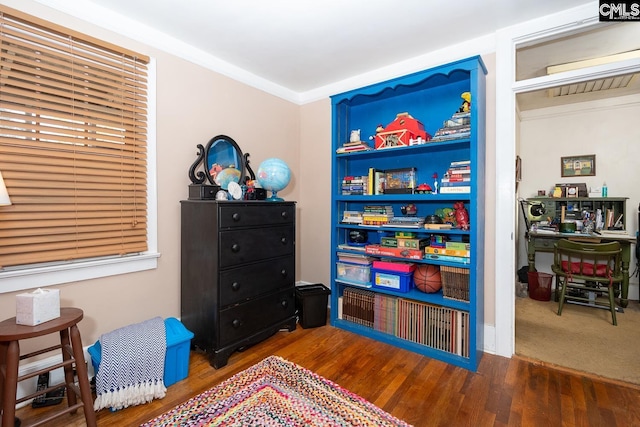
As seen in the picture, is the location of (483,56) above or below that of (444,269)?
above

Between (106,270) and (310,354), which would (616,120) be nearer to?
(310,354)

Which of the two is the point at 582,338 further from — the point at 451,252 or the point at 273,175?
the point at 273,175

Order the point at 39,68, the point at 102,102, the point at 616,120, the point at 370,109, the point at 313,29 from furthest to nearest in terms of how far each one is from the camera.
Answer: the point at 616,120
the point at 370,109
the point at 313,29
the point at 102,102
the point at 39,68

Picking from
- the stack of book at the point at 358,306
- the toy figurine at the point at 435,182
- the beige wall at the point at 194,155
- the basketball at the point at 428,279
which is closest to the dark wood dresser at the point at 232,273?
the beige wall at the point at 194,155

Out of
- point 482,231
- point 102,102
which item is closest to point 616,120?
point 482,231

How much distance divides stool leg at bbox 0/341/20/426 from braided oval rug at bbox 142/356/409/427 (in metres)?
0.55

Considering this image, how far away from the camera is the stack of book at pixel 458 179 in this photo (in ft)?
7.14

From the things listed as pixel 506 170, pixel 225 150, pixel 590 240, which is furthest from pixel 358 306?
pixel 590 240

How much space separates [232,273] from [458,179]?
1820 mm

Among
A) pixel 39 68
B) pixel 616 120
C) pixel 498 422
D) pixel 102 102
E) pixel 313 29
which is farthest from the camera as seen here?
pixel 616 120

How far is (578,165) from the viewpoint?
157 inches

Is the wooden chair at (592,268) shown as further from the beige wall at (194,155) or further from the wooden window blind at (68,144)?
the wooden window blind at (68,144)

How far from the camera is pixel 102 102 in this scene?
6.40 ft

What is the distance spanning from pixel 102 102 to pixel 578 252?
4393mm
